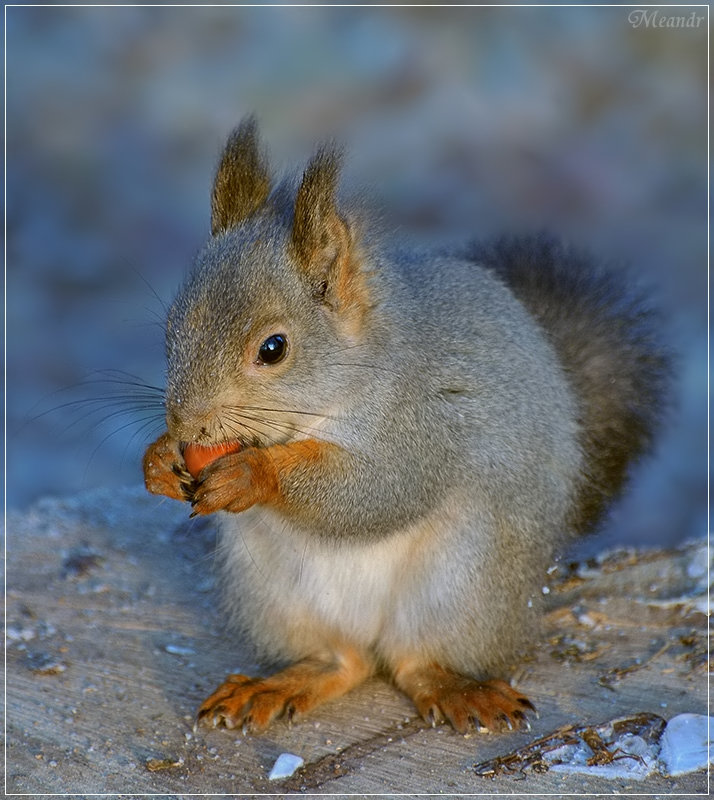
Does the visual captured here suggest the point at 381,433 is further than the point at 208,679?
No

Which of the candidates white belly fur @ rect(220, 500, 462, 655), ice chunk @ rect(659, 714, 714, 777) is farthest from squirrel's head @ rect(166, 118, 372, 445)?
ice chunk @ rect(659, 714, 714, 777)

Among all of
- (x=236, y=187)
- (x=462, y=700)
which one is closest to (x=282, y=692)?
(x=462, y=700)

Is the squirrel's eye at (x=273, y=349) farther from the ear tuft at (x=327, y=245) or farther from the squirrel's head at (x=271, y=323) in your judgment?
the ear tuft at (x=327, y=245)

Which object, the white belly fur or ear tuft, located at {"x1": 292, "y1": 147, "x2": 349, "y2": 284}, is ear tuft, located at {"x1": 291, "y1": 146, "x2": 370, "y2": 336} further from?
the white belly fur

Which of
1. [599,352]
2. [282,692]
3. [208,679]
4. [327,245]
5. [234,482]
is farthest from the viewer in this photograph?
[599,352]

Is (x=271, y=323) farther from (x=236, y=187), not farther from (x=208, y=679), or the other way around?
(x=208, y=679)

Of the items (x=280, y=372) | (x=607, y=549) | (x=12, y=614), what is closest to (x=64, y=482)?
(x=12, y=614)

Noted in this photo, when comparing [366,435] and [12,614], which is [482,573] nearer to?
[366,435]
